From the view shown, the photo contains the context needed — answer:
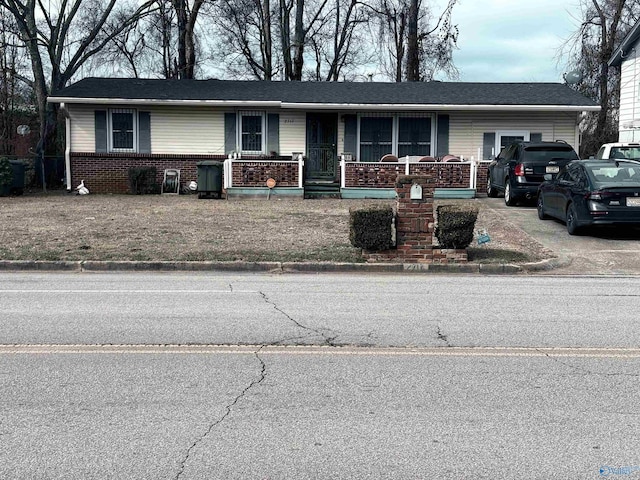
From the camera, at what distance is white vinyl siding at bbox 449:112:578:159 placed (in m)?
27.7

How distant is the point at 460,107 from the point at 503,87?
14.5ft

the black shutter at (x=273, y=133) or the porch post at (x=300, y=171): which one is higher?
the black shutter at (x=273, y=133)

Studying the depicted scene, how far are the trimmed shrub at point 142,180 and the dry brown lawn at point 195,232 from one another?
3.25 meters

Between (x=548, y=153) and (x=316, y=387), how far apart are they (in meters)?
16.7

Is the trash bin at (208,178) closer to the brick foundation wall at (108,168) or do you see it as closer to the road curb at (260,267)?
the brick foundation wall at (108,168)

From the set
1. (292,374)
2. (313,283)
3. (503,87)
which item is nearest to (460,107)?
(503,87)

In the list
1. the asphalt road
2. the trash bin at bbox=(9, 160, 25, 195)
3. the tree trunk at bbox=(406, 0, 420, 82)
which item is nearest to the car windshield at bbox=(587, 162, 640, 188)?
the asphalt road

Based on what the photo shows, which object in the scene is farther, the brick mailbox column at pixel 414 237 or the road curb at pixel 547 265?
the road curb at pixel 547 265

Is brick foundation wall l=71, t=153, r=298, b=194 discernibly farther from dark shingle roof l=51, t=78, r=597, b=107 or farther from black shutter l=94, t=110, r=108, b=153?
dark shingle roof l=51, t=78, r=597, b=107

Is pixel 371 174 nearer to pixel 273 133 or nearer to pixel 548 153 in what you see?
pixel 273 133

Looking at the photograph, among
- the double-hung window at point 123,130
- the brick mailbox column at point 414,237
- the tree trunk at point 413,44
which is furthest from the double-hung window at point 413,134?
the brick mailbox column at point 414,237

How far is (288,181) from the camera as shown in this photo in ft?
78.9

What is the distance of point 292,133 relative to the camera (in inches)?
1094

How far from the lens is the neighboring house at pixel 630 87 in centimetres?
2980
